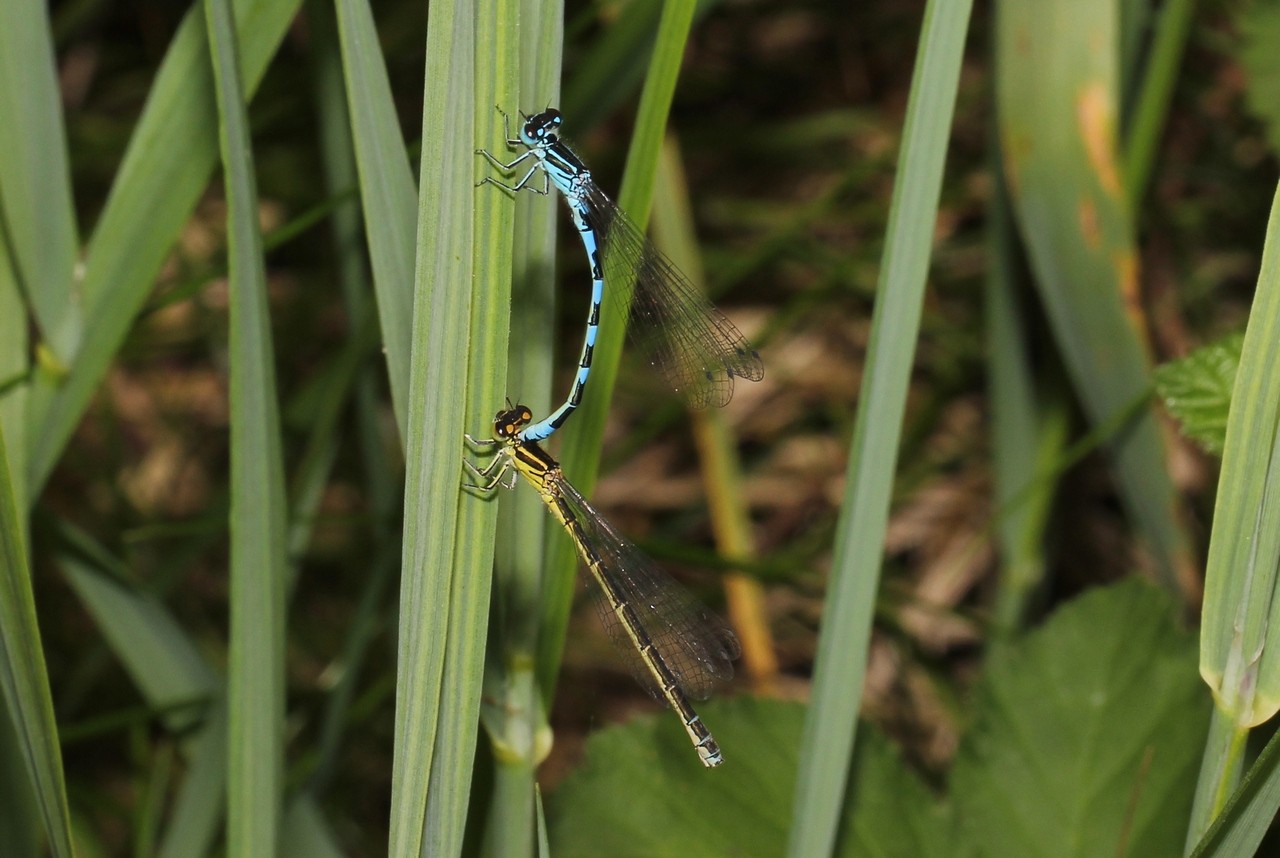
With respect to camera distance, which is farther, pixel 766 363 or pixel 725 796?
pixel 766 363

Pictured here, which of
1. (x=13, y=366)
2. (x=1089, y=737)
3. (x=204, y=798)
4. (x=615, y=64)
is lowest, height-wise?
(x=1089, y=737)

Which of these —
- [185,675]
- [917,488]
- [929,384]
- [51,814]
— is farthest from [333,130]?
[929,384]

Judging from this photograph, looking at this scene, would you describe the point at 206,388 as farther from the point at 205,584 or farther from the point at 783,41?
the point at 783,41

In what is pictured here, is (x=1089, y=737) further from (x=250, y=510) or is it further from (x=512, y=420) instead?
(x=250, y=510)

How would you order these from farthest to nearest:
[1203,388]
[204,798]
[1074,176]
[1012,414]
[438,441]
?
[1012,414]
[1074,176]
[204,798]
[1203,388]
[438,441]

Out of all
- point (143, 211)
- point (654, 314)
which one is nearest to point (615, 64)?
point (654, 314)
